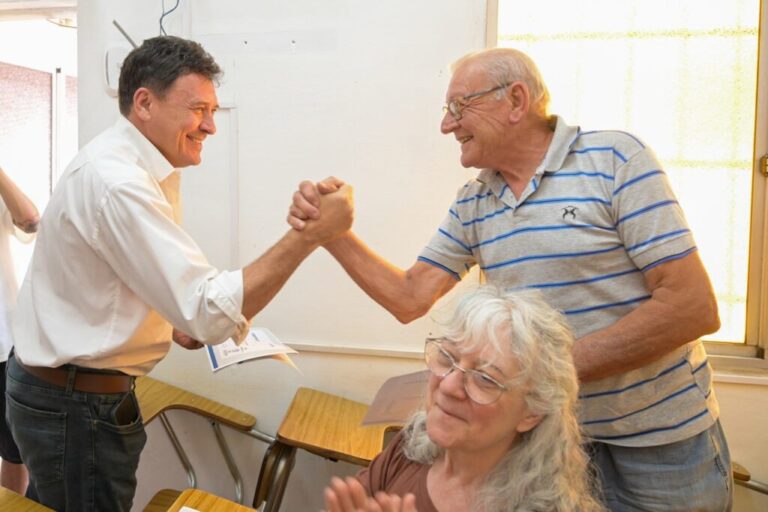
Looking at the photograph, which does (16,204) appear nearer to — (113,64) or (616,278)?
(113,64)

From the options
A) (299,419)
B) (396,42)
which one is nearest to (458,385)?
(299,419)

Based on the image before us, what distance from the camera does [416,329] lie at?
2668 mm

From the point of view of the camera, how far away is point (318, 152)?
269 cm

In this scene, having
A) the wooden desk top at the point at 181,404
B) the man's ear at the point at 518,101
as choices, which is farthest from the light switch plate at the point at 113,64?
the man's ear at the point at 518,101

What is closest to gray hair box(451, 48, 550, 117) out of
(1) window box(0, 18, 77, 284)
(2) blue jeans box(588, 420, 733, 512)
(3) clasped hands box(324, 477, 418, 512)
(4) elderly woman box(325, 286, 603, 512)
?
(4) elderly woman box(325, 286, 603, 512)

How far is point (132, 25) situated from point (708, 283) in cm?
253

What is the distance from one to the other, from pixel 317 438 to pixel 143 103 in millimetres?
1260

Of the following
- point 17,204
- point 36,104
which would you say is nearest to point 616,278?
point 17,204

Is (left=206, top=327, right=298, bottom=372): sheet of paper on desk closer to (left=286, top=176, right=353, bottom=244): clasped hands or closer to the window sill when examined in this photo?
(left=286, top=176, right=353, bottom=244): clasped hands

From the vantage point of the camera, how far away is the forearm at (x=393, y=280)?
183cm

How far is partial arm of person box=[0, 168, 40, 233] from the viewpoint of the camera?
259cm

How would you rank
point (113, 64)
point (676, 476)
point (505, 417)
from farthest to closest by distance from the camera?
point (113, 64) → point (676, 476) → point (505, 417)

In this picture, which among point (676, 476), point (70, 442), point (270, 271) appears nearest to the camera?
point (676, 476)

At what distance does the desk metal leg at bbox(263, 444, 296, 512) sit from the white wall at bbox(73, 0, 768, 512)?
17.1 inches
